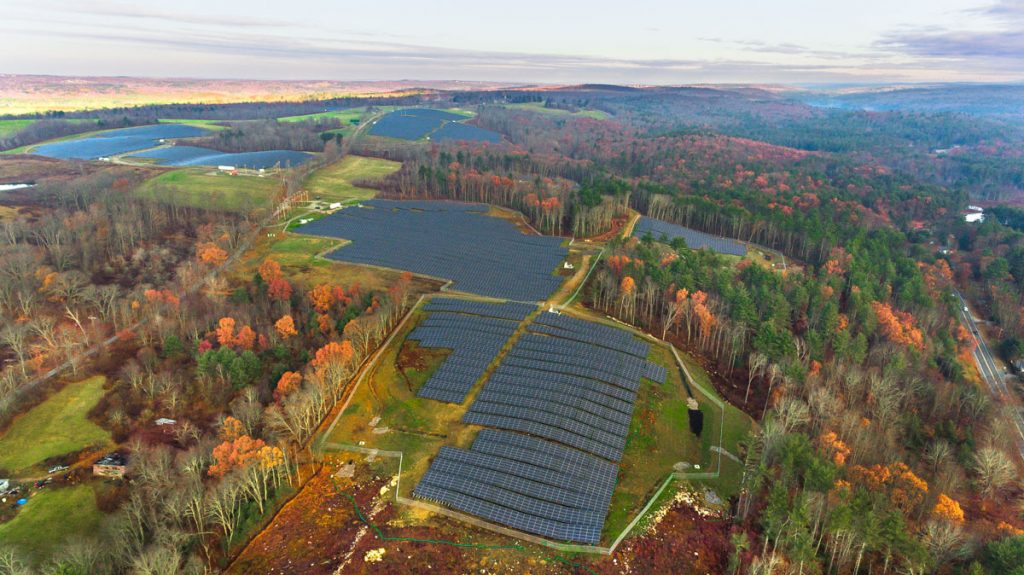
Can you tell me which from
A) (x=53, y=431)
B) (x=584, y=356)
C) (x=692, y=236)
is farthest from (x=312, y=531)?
(x=692, y=236)

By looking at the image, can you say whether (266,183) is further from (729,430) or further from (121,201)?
(729,430)

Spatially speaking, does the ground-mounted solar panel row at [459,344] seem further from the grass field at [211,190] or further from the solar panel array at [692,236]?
the grass field at [211,190]

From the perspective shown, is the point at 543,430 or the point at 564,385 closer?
the point at 543,430

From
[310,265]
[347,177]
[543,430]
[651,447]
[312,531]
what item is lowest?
[651,447]

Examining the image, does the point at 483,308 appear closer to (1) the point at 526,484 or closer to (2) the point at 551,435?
(2) the point at 551,435

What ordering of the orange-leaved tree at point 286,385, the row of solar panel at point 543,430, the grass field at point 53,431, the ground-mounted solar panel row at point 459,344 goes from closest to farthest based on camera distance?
the row of solar panel at point 543,430, the grass field at point 53,431, the orange-leaved tree at point 286,385, the ground-mounted solar panel row at point 459,344

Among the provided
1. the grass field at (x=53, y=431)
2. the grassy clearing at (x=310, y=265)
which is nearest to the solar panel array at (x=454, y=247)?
the grassy clearing at (x=310, y=265)

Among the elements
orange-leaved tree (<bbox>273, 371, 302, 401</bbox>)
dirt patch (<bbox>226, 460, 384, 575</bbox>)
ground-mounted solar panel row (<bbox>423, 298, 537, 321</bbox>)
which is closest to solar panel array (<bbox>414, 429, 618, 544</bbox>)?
dirt patch (<bbox>226, 460, 384, 575</bbox>)
